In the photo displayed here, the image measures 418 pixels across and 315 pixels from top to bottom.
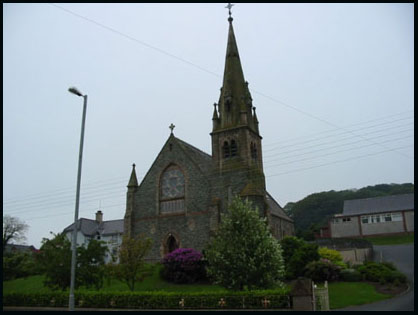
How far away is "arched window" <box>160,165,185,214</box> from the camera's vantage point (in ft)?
139

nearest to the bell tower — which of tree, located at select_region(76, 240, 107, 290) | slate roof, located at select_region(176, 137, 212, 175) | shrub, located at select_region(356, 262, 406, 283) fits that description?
slate roof, located at select_region(176, 137, 212, 175)

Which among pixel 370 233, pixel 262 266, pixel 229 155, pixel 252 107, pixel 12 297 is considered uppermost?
pixel 252 107

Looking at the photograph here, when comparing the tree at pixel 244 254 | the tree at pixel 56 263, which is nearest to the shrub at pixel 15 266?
the tree at pixel 56 263

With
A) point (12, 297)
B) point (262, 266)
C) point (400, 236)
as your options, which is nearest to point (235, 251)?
point (262, 266)

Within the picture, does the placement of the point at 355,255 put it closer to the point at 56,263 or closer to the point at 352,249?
the point at 352,249

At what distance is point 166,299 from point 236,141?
23.9 metres

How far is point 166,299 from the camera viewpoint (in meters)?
21.2

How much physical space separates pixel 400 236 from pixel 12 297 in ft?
175

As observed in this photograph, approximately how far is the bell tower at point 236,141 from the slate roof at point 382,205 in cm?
2863

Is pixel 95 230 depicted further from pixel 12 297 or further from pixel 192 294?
pixel 192 294

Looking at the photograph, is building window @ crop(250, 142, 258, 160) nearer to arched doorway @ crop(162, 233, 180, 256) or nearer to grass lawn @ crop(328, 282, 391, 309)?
arched doorway @ crop(162, 233, 180, 256)

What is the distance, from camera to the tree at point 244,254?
73.9ft

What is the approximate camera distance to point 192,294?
20844mm

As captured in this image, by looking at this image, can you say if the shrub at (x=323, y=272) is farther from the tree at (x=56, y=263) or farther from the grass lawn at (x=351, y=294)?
the tree at (x=56, y=263)
